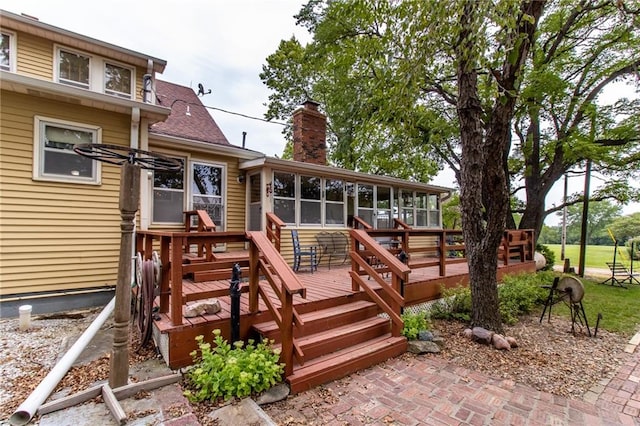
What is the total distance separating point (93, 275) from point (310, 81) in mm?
14320

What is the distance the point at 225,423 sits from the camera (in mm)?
2176

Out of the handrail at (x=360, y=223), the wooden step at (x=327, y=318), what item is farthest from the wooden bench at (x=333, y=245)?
the wooden step at (x=327, y=318)

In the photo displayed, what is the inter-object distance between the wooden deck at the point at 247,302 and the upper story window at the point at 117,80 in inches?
180

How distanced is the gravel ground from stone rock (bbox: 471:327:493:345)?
108 millimetres

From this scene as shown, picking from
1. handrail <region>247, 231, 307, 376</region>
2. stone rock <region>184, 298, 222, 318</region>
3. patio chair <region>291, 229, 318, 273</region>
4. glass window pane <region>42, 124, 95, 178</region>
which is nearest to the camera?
handrail <region>247, 231, 307, 376</region>

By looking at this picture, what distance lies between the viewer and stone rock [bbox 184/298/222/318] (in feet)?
9.92

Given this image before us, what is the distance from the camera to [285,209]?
7.34 metres

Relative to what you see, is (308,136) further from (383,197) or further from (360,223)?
(383,197)

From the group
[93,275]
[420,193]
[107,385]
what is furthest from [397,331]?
[420,193]

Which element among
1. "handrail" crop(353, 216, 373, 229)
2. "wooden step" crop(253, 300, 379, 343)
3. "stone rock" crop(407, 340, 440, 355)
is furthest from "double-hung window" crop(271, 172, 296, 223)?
"stone rock" crop(407, 340, 440, 355)

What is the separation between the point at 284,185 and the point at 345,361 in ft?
16.3

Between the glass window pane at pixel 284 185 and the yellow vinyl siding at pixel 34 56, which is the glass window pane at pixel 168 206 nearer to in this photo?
the glass window pane at pixel 284 185

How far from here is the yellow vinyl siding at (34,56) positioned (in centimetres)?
541

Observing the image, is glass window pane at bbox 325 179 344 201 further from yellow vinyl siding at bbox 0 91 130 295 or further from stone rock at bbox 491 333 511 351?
stone rock at bbox 491 333 511 351
